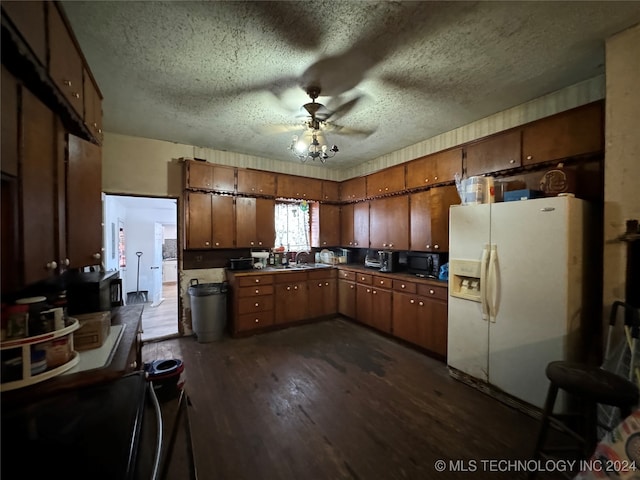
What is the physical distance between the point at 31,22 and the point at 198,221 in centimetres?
283

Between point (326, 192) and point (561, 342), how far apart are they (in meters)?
3.77

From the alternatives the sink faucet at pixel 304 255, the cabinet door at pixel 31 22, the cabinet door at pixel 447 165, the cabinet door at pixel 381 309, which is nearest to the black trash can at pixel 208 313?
the sink faucet at pixel 304 255

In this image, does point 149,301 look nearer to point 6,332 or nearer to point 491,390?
point 6,332

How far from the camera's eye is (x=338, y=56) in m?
1.93

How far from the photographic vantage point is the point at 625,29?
1.71 meters

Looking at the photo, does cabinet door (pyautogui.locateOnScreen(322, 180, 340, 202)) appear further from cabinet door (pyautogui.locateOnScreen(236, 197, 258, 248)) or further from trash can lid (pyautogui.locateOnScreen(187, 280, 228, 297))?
trash can lid (pyautogui.locateOnScreen(187, 280, 228, 297))

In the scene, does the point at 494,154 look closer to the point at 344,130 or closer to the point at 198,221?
the point at 344,130

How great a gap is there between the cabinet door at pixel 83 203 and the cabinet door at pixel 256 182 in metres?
2.25

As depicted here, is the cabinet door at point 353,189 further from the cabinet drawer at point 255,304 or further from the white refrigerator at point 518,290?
the cabinet drawer at point 255,304

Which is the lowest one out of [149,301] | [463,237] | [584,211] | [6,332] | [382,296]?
[149,301]

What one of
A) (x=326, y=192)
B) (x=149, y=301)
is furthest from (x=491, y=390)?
(x=149, y=301)

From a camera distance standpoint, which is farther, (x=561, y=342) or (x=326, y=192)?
(x=326, y=192)

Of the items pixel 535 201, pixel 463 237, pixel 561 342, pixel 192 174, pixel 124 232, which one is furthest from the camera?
pixel 124 232

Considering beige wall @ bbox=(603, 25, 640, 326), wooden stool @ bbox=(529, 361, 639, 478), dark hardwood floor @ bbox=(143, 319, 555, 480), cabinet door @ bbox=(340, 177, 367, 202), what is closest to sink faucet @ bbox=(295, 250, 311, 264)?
cabinet door @ bbox=(340, 177, 367, 202)
